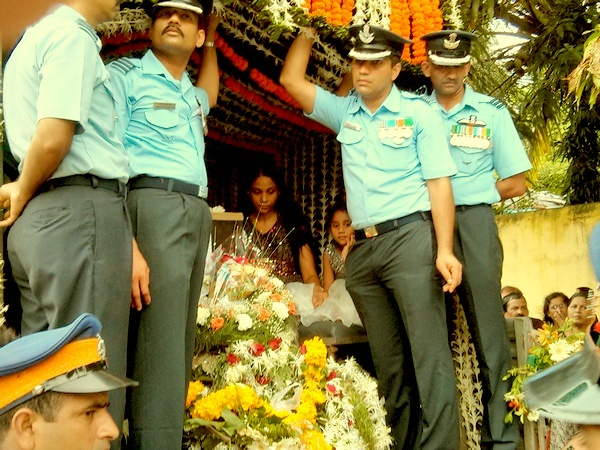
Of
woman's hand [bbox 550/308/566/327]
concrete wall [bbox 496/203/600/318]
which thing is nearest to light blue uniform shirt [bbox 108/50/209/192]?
woman's hand [bbox 550/308/566/327]

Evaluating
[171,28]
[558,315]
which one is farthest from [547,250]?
[171,28]

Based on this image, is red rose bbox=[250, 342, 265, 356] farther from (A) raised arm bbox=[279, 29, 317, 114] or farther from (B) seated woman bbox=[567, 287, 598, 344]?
(B) seated woman bbox=[567, 287, 598, 344]

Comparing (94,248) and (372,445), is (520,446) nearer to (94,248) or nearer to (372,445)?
(372,445)

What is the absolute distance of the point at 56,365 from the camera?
7.50ft

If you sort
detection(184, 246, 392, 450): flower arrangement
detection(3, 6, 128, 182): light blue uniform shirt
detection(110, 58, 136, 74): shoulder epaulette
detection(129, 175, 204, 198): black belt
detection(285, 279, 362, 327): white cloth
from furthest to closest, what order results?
detection(285, 279, 362, 327): white cloth → detection(184, 246, 392, 450): flower arrangement → detection(110, 58, 136, 74): shoulder epaulette → detection(129, 175, 204, 198): black belt → detection(3, 6, 128, 182): light blue uniform shirt

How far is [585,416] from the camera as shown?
158 cm

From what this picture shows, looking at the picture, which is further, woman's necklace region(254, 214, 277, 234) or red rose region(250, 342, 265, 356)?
woman's necklace region(254, 214, 277, 234)

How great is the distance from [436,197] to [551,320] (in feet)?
13.3

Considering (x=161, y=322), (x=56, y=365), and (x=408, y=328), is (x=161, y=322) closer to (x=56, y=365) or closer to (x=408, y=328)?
(x=56, y=365)

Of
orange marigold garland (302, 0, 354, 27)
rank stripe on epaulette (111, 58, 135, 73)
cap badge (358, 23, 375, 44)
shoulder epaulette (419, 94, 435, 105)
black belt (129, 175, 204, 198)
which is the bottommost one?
black belt (129, 175, 204, 198)

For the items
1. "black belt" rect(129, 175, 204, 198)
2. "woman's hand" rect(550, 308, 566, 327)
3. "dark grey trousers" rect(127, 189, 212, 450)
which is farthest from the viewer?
"woman's hand" rect(550, 308, 566, 327)

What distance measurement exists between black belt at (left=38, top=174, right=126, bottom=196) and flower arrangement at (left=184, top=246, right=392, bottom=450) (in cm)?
123

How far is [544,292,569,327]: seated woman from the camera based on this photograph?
7.59 metres

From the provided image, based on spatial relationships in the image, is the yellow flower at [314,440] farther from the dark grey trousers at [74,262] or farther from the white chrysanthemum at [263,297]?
the dark grey trousers at [74,262]
